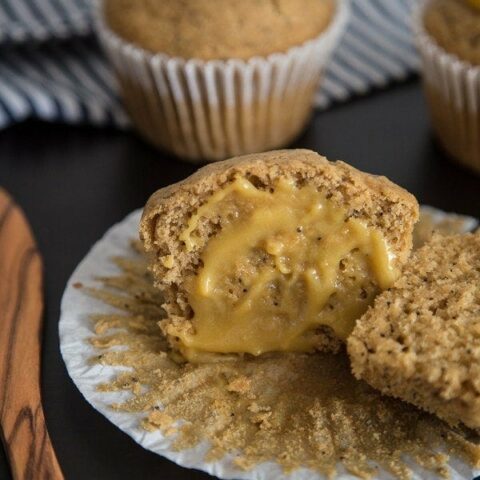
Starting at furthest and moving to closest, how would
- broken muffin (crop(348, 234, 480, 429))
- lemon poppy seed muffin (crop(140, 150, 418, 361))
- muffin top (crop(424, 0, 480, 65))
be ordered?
muffin top (crop(424, 0, 480, 65)) < lemon poppy seed muffin (crop(140, 150, 418, 361)) < broken muffin (crop(348, 234, 480, 429))

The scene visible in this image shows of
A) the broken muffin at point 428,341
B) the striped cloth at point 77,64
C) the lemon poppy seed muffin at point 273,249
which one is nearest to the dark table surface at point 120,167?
the striped cloth at point 77,64

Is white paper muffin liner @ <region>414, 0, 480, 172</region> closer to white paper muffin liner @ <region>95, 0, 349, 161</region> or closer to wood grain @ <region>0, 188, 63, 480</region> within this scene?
white paper muffin liner @ <region>95, 0, 349, 161</region>

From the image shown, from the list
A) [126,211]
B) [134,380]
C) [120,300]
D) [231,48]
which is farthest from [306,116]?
[134,380]

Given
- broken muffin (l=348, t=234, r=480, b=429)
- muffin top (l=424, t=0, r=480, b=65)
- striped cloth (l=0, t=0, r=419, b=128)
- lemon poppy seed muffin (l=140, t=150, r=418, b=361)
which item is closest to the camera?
broken muffin (l=348, t=234, r=480, b=429)

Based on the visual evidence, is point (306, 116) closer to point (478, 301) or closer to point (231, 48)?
point (231, 48)

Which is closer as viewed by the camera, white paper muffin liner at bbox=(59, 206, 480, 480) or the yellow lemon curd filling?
white paper muffin liner at bbox=(59, 206, 480, 480)

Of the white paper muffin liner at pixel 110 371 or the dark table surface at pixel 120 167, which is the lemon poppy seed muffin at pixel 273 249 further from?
the dark table surface at pixel 120 167

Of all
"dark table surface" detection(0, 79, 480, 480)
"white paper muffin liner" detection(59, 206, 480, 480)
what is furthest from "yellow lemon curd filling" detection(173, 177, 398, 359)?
"dark table surface" detection(0, 79, 480, 480)
